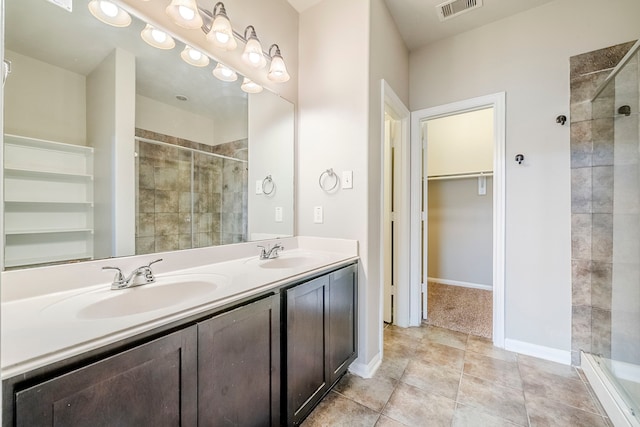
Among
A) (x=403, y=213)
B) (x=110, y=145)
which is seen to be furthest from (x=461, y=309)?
(x=110, y=145)

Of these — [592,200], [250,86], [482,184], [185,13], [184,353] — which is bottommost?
[184,353]

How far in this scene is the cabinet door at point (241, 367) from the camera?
90 centimetres

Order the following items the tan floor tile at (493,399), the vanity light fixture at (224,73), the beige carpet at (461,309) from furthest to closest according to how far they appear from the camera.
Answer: the beige carpet at (461,309), the vanity light fixture at (224,73), the tan floor tile at (493,399)

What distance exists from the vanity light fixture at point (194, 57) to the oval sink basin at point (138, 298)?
1172mm

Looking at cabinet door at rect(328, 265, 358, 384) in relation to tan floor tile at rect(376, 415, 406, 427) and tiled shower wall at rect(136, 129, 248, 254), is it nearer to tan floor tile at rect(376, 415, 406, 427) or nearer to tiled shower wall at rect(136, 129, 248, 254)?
tan floor tile at rect(376, 415, 406, 427)

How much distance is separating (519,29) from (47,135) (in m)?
3.17

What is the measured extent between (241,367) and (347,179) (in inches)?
51.2

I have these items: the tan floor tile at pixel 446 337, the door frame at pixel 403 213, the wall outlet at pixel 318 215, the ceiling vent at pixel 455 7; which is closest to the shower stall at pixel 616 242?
the tan floor tile at pixel 446 337

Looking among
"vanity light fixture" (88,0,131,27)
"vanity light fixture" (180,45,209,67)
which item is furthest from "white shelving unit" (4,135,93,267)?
"vanity light fixture" (180,45,209,67)

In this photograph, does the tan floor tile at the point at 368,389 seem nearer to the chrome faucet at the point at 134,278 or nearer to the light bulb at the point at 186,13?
the chrome faucet at the point at 134,278

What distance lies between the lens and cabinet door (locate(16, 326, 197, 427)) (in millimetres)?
597

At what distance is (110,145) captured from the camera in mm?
1177

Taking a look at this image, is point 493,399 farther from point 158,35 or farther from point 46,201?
point 158,35

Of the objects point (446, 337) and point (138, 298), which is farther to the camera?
point (446, 337)
